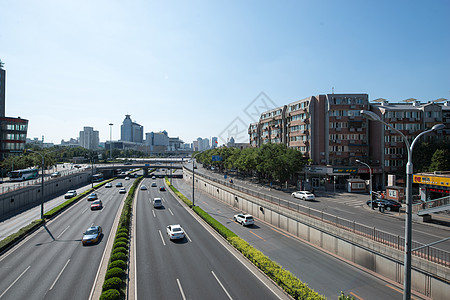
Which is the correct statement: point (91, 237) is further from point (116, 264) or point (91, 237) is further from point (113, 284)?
point (113, 284)

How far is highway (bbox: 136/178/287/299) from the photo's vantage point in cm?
1520

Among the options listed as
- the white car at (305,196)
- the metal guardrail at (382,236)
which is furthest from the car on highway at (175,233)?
the white car at (305,196)

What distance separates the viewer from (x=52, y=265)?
19.2m

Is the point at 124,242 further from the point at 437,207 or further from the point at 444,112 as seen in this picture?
the point at 444,112

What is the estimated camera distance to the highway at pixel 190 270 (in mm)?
15195

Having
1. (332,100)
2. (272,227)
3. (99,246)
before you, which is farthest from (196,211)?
(332,100)

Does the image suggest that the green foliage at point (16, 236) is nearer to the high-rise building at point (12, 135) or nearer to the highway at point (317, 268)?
the highway at point (317, 268)

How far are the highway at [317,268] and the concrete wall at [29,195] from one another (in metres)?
37.9

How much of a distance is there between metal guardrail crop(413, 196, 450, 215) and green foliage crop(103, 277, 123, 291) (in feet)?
114

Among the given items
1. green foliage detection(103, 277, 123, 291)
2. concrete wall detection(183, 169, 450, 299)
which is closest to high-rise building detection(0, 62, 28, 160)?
concrete wall detection(183, 169, 450, 299)

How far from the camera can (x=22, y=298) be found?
14656 mm

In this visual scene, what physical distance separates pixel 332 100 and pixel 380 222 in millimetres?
38567

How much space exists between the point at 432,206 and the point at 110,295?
119 feet

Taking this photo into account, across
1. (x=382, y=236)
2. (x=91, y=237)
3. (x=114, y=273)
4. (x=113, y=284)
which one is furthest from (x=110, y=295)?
(x=382, y=236)
